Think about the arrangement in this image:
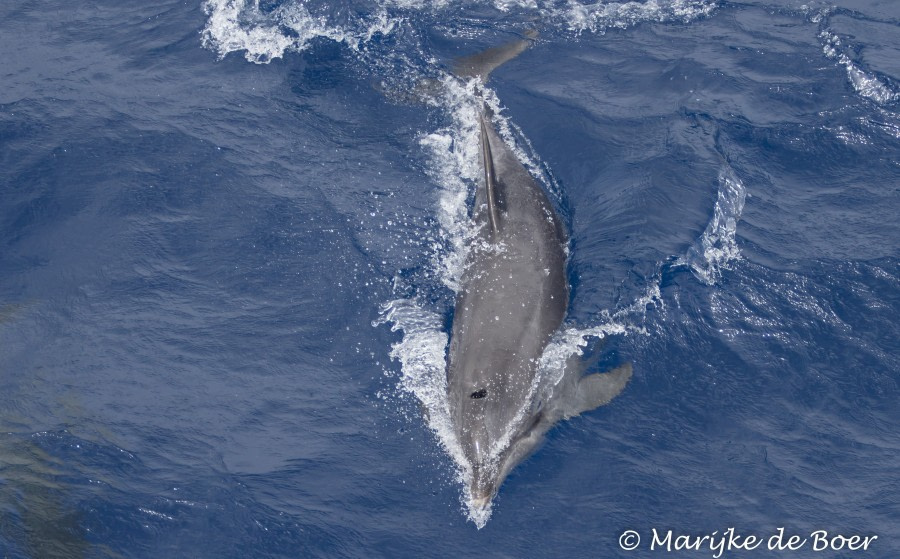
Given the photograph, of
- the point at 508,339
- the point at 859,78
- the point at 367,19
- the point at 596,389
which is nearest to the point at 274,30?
the point at 367,19

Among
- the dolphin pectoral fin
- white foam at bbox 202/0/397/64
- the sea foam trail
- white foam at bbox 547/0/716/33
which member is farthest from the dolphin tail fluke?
the dolphin pectoral fin

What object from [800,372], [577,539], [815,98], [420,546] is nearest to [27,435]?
[420,546]

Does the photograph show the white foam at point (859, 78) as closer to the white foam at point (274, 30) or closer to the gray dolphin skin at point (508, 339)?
the gray dolphin skin at point (508, 339)

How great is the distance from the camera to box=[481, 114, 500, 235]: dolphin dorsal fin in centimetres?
2261

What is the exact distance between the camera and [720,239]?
78.5ft

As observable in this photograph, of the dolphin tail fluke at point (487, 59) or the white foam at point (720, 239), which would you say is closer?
the white foam at point (720, 239)

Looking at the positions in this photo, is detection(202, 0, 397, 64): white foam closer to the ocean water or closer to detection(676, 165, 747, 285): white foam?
the ocean water

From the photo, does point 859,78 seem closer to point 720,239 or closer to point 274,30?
point 720,239

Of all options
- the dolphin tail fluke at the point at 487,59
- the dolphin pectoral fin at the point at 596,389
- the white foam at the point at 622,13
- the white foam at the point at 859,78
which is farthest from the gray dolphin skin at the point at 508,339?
the white foam at the point at 859,78

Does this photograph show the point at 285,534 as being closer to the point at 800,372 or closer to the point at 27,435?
the point at 27,435

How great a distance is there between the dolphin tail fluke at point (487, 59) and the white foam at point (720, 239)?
9091mm

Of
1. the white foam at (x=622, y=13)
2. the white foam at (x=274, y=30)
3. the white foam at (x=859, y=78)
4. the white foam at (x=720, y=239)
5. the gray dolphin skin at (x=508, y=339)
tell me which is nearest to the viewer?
the gray dolphin skin at (x=508, y=339)

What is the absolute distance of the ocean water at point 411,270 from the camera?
18.4 meters

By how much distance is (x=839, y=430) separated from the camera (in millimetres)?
19719
